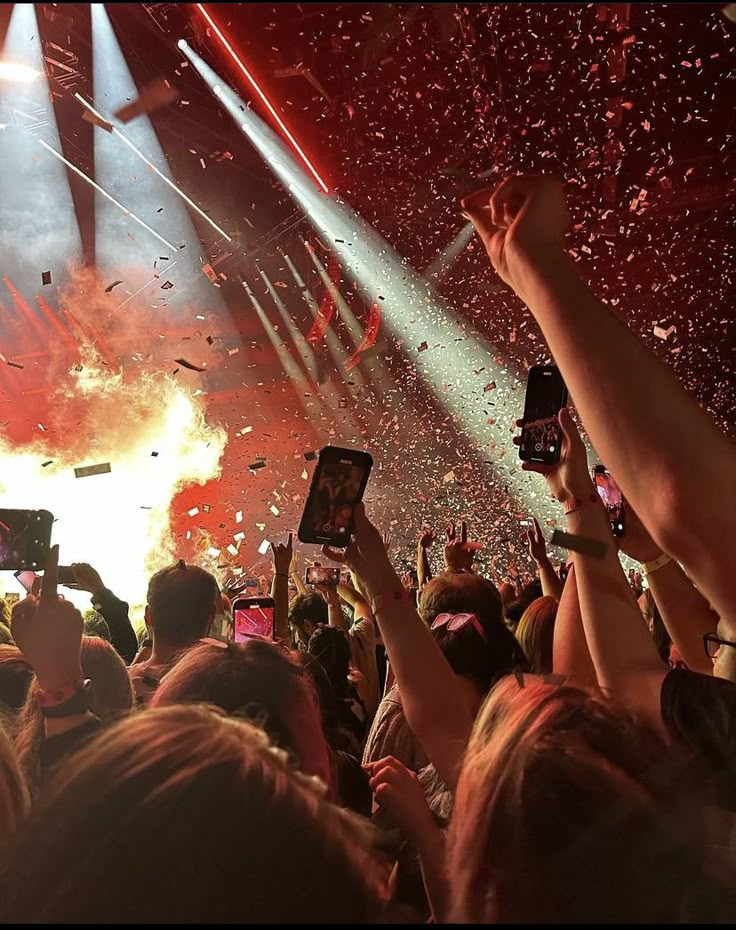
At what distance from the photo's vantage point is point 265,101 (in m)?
7.90

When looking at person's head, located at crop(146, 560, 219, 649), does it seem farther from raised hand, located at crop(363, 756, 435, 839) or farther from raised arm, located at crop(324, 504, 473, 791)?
raised hand, located at crop(363, 756, 435, 839)

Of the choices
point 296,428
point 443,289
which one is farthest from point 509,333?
point 296,428

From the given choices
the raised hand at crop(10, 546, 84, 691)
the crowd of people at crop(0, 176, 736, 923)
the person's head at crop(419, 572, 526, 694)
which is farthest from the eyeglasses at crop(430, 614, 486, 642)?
the raised hand at crop(10, 546, 84, 691)

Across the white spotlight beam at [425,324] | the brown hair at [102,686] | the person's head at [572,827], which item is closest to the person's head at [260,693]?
the brown hair at [102,686]

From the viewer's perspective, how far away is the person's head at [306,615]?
420 centimetres

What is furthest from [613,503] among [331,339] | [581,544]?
[331,339]

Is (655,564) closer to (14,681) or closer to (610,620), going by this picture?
(610,620)

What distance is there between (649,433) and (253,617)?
9.54ft

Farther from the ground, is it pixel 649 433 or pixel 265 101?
pixel 265 101

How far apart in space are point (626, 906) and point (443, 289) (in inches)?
398

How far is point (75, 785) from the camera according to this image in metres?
0.76

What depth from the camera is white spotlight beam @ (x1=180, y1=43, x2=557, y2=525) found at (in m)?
8.76

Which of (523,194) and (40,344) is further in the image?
(40,344)

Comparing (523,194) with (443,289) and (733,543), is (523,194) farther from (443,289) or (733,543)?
(443,289)
